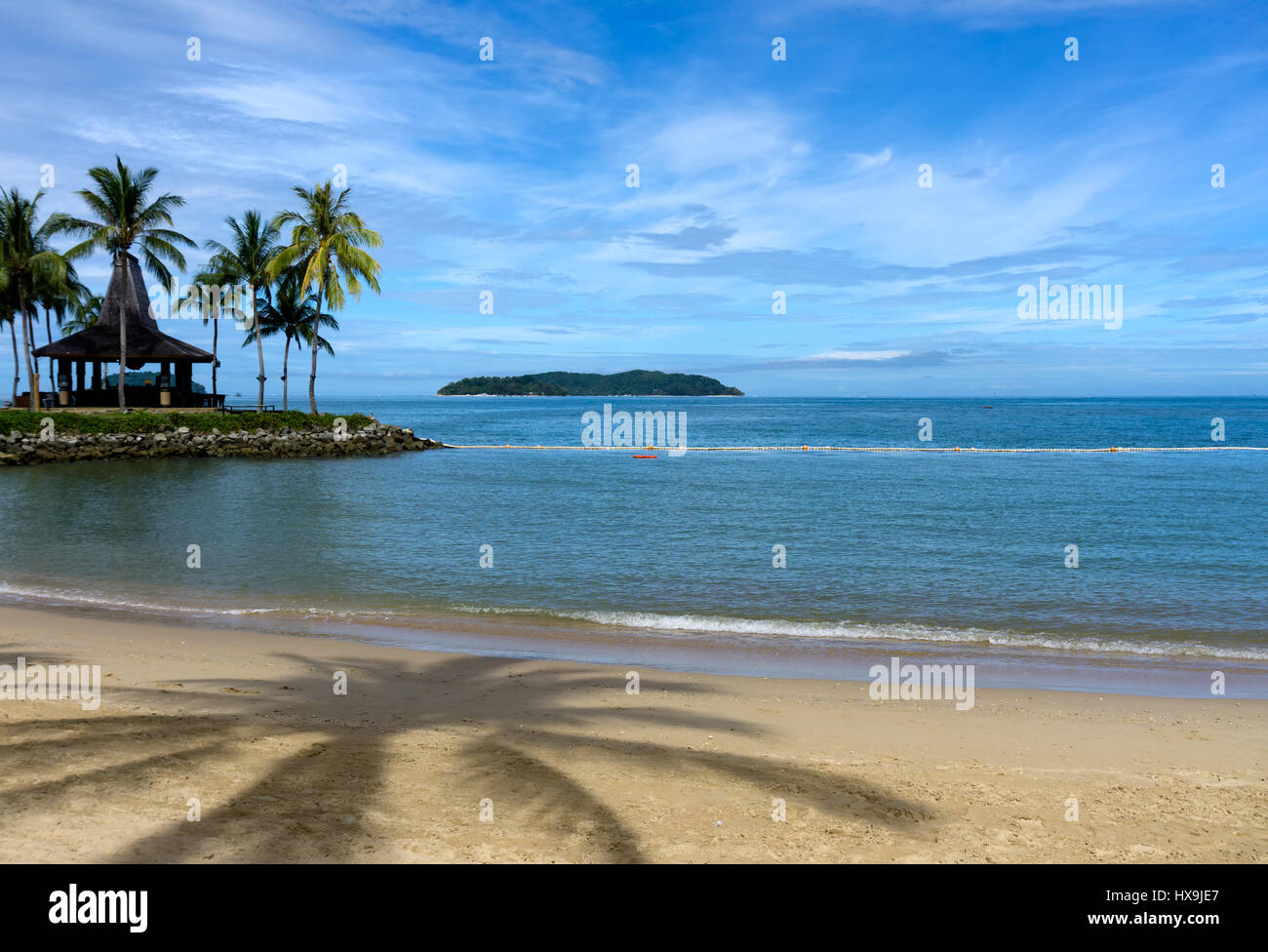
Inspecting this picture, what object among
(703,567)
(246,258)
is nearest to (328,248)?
(246,258)

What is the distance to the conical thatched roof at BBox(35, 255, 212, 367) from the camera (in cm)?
4553

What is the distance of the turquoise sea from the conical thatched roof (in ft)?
37.8

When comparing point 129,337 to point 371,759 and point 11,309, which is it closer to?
point 11,309

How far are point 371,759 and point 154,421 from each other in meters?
45.2

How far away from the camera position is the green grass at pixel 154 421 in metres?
40.3

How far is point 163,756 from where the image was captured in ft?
20.9

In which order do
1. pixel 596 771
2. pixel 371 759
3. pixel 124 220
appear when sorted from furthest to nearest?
pixel 124 220
pixel 371 759
pixel 596 771

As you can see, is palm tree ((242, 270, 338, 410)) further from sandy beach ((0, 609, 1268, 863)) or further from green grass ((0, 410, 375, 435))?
sandy beach ((0, 609, 1268, 863))

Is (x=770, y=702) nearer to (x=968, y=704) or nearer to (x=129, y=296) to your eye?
(x=968, y=704)

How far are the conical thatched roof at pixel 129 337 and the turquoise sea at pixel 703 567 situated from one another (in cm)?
1153

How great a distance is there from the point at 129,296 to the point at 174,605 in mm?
40684

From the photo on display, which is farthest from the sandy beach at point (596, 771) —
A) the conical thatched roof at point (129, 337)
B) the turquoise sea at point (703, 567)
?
the conical thatched roof at point (129, 337)

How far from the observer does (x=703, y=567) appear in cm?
1777
